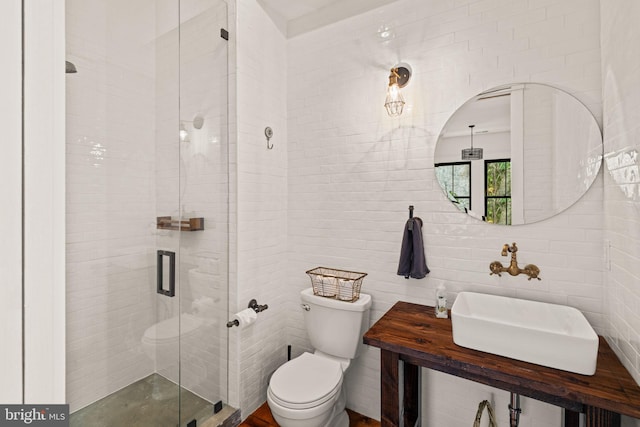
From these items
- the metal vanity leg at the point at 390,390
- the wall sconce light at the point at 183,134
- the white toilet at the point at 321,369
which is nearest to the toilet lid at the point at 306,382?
the white toilet at the point at 321,369

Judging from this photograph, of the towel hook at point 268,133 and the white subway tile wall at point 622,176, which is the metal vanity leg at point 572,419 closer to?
the white subway tile wall at point 622,176

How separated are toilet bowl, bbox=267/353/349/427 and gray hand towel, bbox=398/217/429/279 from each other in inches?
27.9

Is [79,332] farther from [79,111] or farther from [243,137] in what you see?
[243,137]

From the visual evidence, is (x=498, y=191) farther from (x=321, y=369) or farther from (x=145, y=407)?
(x=145, y=407)

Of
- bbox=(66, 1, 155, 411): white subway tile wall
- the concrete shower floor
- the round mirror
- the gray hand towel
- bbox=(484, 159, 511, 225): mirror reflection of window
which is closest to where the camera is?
bbox=(66, 1, 155, 411): white subway tile wall

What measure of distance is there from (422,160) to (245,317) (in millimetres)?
1430

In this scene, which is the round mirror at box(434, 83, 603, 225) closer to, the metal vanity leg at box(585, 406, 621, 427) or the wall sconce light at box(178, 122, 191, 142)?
the metal vanity leg at box(585, 406, 621, 427)

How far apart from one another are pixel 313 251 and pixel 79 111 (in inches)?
60.5

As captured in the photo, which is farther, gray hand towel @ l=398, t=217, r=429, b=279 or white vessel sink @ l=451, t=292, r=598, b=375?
gray hand towel @ l=398, t=217, r=429, b=279

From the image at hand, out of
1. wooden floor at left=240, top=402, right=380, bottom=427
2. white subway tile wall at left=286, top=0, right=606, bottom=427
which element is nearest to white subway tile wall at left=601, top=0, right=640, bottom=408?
white subway tile wall at left=286, top=0, right=606, bottom=427

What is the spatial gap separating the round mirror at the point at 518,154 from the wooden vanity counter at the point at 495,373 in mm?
685

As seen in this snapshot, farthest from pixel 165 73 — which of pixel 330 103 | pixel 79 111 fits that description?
pixel 330 103

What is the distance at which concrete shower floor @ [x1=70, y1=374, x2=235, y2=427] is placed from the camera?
4.51 feet

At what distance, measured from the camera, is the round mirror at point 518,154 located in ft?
4.91
